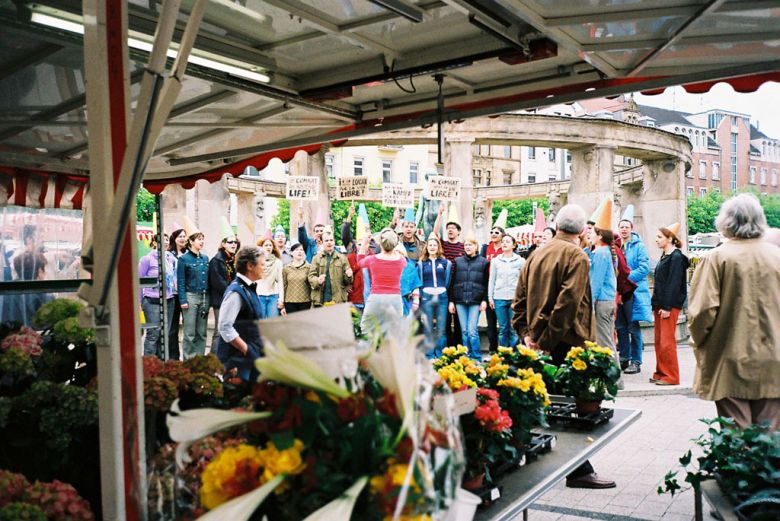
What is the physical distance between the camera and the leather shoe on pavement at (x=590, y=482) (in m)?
5.77

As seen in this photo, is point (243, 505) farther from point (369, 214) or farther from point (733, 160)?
point (733, 160)

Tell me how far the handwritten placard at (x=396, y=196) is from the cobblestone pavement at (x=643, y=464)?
791 centimetres

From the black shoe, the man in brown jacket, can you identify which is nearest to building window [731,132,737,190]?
the black shoe

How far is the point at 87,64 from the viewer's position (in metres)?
2.04

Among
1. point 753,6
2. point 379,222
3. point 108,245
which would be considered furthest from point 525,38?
point 379,222

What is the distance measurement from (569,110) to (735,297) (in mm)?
85152

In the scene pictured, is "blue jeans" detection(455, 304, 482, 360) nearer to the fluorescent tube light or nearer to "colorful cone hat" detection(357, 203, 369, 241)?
"colorful cone hat" detection(357, 203, 369, 241)

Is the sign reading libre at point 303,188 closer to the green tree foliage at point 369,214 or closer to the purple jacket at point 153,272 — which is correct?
the purple jacket at point 153,272

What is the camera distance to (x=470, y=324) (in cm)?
1145

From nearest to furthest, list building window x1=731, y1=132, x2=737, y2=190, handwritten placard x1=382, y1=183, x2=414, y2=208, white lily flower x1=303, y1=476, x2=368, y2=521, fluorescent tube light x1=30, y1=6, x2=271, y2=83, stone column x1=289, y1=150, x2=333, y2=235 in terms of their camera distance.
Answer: white lily flower x1=303, y1=476, x2=368, y2=521
fluorescent tube light x1=30, y1=6, x2=271, y2=83
handwritten placard x1=382, y1=183, x2=414, y2=208
stone column x1=289, y1=150, x2=333, y2=235
building window x1=731, y1=132, x2=737, y2=190

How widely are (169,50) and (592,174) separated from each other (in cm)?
1740

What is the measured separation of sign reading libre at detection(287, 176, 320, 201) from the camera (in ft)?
41.1

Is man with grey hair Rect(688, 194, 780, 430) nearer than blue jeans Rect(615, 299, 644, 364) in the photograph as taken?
Yes

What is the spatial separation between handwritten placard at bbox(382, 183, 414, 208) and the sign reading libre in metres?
4.13
